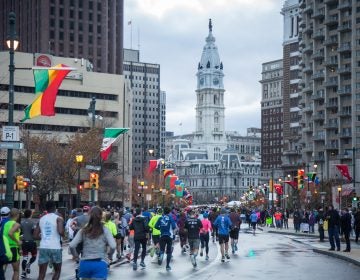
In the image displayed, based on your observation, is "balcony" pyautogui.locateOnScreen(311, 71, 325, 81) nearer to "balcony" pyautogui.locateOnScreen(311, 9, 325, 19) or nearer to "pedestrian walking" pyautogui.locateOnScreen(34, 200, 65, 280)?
"balcony" pyautogui.locateOnScreen(311, 9, 325, 19)

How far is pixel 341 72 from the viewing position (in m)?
115

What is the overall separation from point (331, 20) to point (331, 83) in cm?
909

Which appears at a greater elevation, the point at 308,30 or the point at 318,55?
the point at 308,30

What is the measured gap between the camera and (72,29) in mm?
167625

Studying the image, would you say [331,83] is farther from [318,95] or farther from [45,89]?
[45,89]

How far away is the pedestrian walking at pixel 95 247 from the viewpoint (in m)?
13.2

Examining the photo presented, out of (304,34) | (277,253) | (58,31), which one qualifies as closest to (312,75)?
(304,34)

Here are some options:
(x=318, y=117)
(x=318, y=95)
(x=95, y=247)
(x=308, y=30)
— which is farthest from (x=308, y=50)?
(x=95, y=247)

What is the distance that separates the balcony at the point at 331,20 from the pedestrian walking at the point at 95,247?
10828cm

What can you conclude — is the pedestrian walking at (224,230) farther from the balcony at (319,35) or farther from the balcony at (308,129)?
the balcony at (308,129)

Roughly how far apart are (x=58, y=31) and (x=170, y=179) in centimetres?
6925

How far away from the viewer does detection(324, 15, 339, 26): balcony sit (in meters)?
118

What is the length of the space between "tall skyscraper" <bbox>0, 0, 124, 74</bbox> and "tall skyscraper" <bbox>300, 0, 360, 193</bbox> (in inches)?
2107

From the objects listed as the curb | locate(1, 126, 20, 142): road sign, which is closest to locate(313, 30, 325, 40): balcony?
the curb
